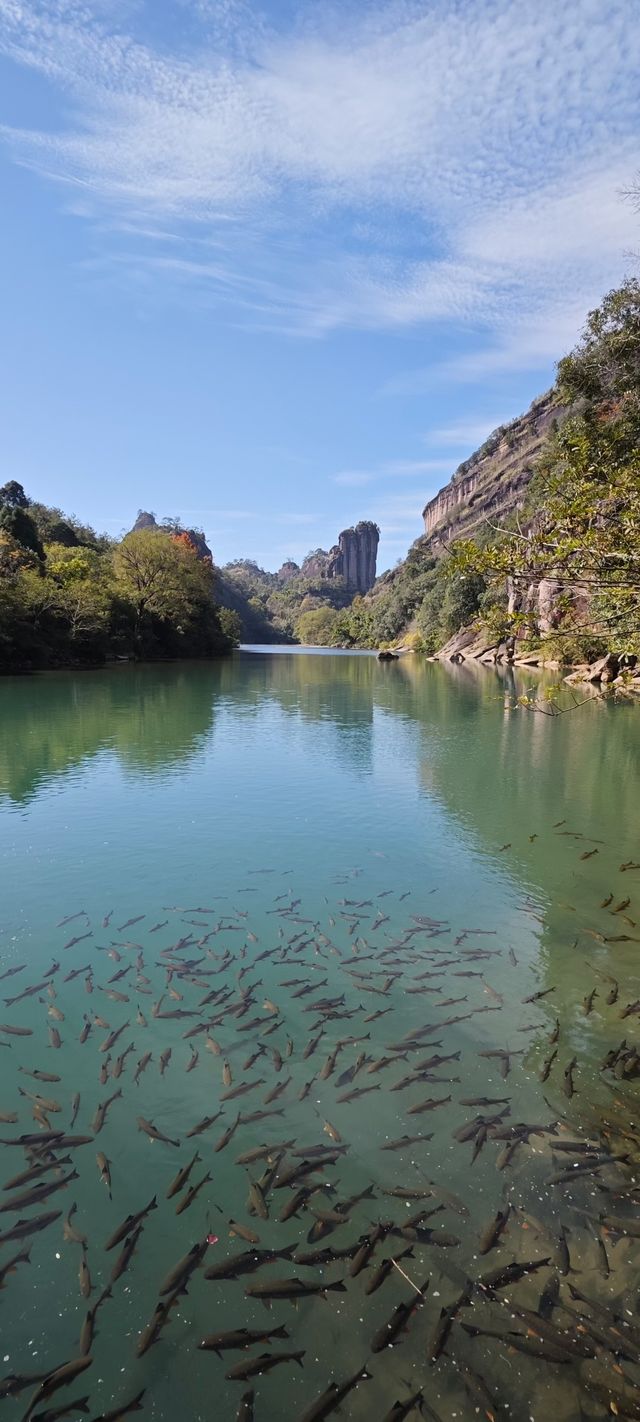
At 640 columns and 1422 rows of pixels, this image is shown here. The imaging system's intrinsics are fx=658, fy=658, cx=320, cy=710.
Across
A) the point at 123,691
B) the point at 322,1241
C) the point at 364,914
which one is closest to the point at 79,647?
the point at 123,691

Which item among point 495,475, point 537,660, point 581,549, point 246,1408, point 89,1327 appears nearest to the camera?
point 246,1408

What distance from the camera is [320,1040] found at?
683 centimetres

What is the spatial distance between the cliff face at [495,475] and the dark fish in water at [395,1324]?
119025 mm

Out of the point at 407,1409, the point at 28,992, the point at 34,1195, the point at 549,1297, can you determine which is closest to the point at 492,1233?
the point at 549,1297

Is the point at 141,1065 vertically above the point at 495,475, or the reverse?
the point at 495,475

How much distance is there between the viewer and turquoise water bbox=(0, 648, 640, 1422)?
386cm

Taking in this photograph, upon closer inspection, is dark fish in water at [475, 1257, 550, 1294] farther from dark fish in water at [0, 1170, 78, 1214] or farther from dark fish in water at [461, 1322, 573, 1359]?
dark fish in water at [0, 1170, 78, 1214]

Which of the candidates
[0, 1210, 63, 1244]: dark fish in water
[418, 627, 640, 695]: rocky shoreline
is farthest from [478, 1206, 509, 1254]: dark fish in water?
[418, 627, 640, 695]: rocky shoreline

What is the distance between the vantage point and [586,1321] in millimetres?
3877

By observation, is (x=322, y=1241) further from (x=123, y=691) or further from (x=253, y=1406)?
(x=123, y=691)

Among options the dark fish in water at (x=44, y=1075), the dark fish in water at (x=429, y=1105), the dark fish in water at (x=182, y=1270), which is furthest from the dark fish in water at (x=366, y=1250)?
the dark fish in water at (x=44, y=1075)

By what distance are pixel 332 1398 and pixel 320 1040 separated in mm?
3332

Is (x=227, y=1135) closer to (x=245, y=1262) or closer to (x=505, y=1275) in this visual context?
(x=245, y=1262)

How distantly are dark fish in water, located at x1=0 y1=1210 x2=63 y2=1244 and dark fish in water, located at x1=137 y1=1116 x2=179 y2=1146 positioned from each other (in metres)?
0.88
